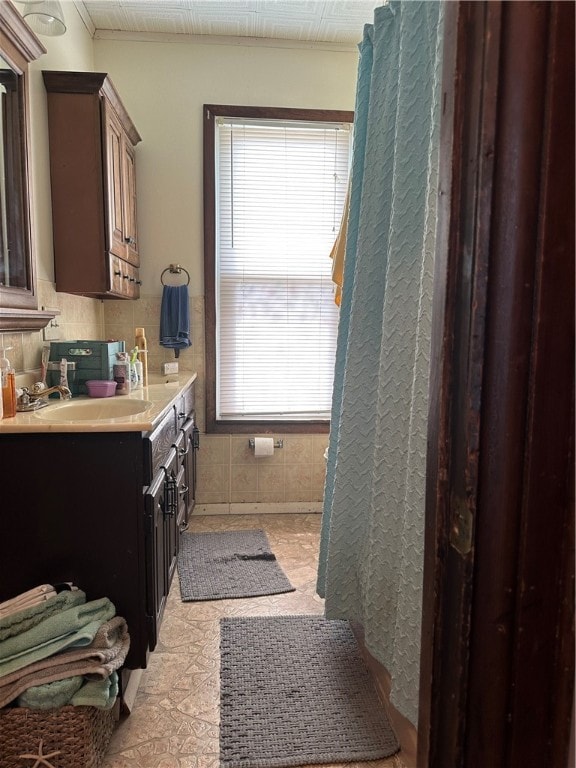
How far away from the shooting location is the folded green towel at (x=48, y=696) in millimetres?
1319

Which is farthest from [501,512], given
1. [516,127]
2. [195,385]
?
[195,385]

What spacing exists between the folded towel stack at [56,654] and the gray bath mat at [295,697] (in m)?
0.42

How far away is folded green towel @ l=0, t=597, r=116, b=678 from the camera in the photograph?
4.48 ft

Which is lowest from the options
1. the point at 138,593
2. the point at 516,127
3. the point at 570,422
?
the point at 138,593

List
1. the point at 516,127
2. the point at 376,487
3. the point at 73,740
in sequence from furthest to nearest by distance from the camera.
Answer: the point at 376,487, the point at 73,740, the point at 516,127

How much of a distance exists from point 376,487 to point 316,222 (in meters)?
2.16

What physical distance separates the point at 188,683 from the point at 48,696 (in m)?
0.56

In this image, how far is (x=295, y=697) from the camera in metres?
1.69

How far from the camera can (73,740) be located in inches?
52.6

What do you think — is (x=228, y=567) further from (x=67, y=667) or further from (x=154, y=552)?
(x=67, y=667)

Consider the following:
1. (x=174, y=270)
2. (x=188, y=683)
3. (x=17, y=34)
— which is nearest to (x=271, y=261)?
(x=174, y=270)

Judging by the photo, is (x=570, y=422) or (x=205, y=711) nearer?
(x=570, y=422)

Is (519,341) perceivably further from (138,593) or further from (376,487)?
(138,593)

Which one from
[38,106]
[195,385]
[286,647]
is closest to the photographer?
[286,647]
